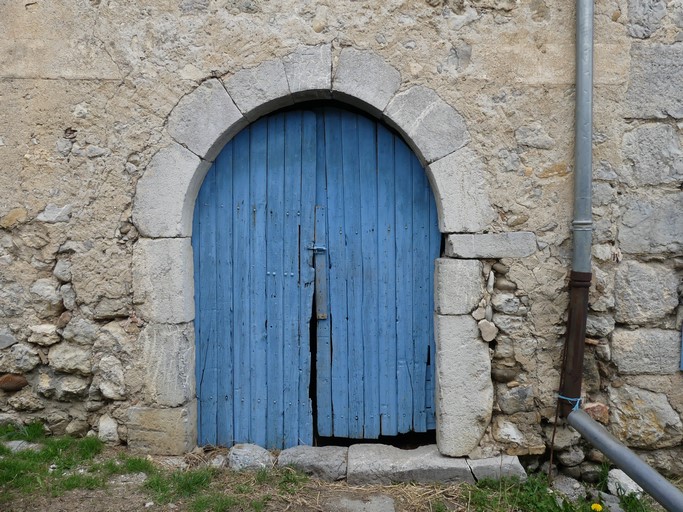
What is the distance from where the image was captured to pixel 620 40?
3.16 m

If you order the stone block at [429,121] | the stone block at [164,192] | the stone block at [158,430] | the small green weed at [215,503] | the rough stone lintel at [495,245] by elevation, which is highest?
the stone block at [429,121]

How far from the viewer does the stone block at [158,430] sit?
10.7 feet

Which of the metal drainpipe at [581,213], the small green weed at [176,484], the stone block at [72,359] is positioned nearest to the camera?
the small green weed at [176,484]

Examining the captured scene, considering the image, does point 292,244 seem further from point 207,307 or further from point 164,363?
point 164,363

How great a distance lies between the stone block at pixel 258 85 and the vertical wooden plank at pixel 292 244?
0.26 metres

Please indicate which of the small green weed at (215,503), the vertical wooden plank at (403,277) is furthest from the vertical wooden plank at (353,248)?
the small green weed at (215,503)

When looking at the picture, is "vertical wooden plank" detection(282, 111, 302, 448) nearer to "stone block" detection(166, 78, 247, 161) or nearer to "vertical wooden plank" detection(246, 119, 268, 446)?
"vertical wooden plank" detection(246, 119, 268, 446)

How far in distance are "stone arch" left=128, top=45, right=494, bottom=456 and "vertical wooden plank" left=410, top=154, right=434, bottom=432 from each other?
0.15m

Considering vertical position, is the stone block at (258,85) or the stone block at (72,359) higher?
the stone block at (258,85)

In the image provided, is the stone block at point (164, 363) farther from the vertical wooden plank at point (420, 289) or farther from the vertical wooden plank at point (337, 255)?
the vertical wooden plank at point (420, 289)

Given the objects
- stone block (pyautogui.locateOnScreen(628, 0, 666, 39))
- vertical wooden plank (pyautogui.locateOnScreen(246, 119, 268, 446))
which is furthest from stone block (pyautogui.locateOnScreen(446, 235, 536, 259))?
stone block (pyautogui.locateOnScreen(628, 0, 666, 39))

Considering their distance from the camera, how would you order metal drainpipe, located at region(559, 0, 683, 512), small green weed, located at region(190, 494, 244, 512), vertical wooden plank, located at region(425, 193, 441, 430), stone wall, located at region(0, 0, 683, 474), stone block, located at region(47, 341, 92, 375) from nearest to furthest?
small green weed, located at region(190, 494, 244, 512) → metal drainpipe, located at region(559, 0, 683, 512) → stone wall, located at region(0, 0, 683, 474) → stone block, located at region(47, 341, 92, 375) → vertical wooden plank, located at region(425, 193, 441, 430)

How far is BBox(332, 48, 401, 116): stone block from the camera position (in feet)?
10.4

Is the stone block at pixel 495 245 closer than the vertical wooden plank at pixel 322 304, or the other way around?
the stone block at pixel 495 245
